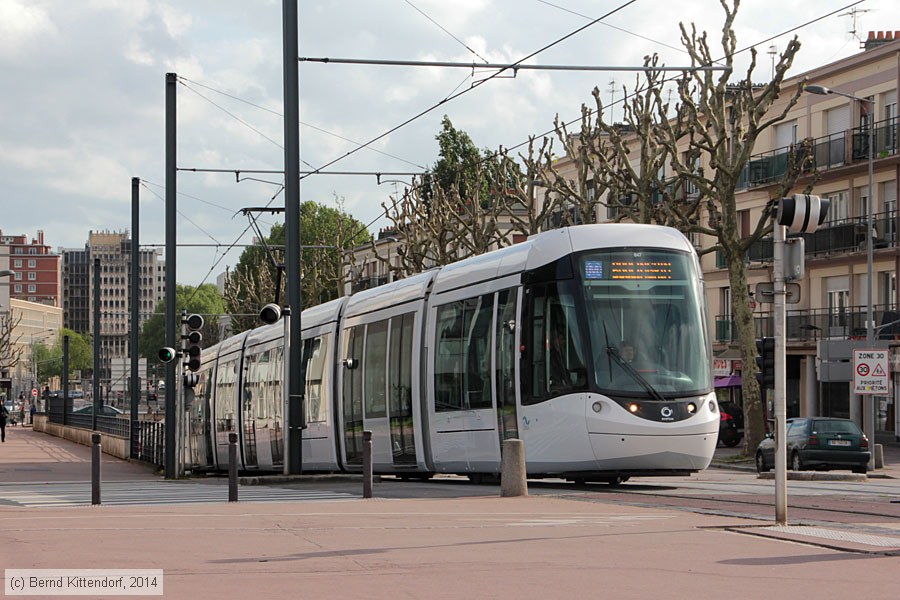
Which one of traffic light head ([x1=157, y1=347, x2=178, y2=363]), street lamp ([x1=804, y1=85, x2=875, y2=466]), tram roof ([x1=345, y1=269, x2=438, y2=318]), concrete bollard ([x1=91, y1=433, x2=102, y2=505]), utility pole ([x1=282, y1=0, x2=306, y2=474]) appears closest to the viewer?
concrete bollard ([x1=91, y1=433, x2=102, y2=505])

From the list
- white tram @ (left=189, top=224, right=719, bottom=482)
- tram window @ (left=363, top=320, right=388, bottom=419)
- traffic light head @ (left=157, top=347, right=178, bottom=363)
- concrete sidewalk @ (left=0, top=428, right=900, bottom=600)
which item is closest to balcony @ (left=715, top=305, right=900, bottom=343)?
traffic light head @ (left=157, top=347, right=178, bottom=363)

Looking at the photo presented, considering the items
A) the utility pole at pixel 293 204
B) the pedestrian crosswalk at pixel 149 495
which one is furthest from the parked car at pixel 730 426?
the utility pole at pixel 293 204

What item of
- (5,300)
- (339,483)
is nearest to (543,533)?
(339,483)

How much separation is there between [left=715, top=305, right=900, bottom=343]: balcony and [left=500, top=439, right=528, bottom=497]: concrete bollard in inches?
1274

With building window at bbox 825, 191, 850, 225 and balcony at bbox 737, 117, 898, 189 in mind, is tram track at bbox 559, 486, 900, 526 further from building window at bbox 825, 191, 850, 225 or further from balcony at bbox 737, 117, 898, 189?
building window at bbox 825, 191, 850, 225

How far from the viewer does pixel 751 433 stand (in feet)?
134

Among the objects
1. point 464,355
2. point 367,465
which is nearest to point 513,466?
point 367,465

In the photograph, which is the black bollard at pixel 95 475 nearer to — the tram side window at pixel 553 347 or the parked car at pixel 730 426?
the tram side window at pixel 553 347

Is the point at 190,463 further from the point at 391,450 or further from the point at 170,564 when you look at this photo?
the point at 170,564

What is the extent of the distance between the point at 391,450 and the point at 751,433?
65.7ft

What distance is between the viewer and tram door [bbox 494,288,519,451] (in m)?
19.2

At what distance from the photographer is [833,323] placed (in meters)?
54.5

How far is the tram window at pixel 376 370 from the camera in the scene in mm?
23766

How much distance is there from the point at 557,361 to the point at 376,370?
6271 millimetres
